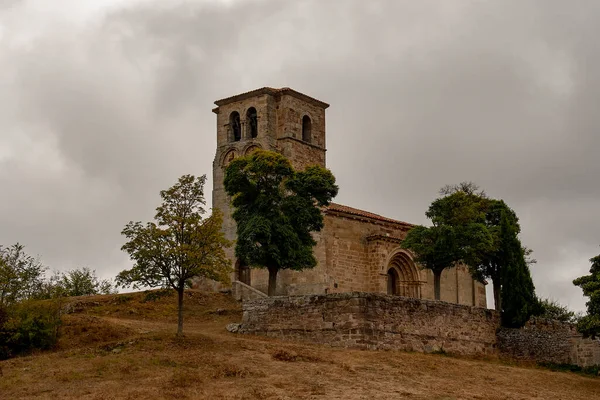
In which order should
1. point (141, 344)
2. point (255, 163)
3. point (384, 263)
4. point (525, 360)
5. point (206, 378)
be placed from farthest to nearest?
point (384, 263)
point (255, 163)
point (525, 360)
point (141, 344)
point (206, 378)

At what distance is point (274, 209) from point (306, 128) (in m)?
13.0

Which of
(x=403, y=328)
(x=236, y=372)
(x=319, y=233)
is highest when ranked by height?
(x=319, y=233)

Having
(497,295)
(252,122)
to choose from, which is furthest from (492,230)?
(252,122)

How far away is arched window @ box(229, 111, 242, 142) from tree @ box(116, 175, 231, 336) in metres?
19.8

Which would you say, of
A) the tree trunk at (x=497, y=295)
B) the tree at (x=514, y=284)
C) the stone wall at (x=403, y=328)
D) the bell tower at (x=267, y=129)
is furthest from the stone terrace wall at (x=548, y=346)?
the bell tower at (x=267, y=129)

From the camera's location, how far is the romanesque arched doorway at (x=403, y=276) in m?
48.5

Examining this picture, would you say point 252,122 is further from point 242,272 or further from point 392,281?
point 392,281

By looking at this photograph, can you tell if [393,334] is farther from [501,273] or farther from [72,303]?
[72,303]

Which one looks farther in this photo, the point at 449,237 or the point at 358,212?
the point at 358,212

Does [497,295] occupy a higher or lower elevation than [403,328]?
higher

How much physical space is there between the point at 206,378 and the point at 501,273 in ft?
63.9

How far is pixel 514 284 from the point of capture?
38656 mm

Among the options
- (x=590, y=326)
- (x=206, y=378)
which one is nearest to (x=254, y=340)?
(x=206, y=378)

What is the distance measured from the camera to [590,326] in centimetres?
3055
